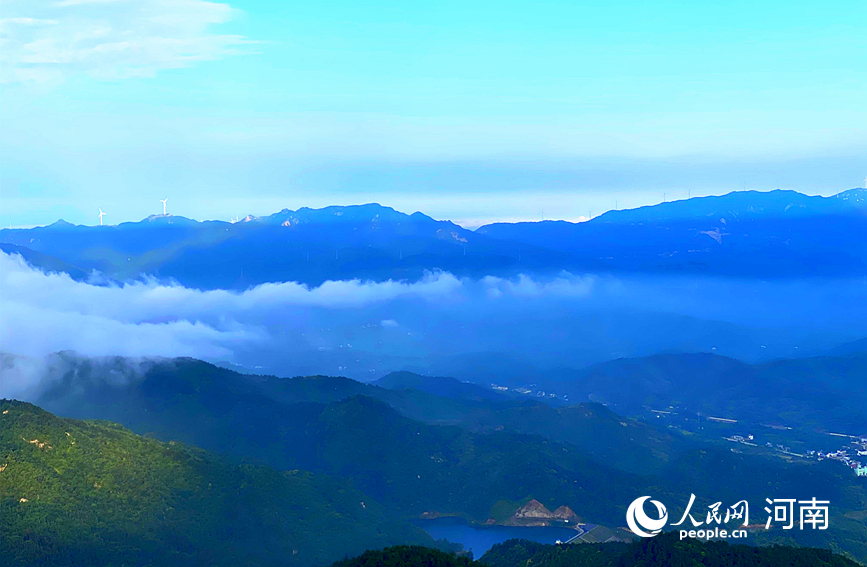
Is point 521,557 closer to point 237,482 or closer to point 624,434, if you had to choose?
point 237,482

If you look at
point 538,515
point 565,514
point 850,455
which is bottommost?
point 850,455

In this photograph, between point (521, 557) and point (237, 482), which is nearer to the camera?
point (521, 557)

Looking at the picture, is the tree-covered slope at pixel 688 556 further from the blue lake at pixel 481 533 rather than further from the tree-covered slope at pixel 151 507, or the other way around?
the blue lake at pixel 481 533

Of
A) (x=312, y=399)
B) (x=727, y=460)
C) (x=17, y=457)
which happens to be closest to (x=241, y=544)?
(x=17, y=457)

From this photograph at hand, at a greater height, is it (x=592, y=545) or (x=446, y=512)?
(x=592, y=545)

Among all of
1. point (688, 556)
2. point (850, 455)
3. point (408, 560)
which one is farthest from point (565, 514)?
point (850, 455)

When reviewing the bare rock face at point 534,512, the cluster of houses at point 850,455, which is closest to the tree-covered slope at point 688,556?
the bare rock face at point 534,512

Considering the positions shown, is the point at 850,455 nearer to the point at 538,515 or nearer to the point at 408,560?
the point at 538,515
